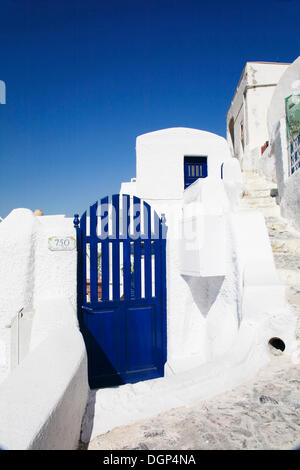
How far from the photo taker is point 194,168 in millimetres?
10734

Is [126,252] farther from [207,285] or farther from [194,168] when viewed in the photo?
[194,168]

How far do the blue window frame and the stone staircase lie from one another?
129 inches

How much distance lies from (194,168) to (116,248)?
7316mm

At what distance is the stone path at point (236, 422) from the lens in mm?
1793

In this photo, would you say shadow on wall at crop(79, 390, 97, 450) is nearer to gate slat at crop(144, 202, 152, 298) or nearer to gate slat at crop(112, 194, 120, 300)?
gate slat at crop(112, 194, 120, 300)

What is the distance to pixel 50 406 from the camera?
1319 millimetres

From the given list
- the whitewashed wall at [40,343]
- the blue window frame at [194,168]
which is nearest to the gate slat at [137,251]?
the whitewashed wall at [40,343]

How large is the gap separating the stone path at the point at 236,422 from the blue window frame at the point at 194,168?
8599 millimetres

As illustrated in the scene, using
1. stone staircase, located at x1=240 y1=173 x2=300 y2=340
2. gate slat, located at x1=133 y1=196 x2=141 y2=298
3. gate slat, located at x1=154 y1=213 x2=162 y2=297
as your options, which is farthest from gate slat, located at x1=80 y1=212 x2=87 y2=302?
stone staircase, located at x1=240 y1=173 x2=300 y2=340

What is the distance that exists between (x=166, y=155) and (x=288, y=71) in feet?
15.1

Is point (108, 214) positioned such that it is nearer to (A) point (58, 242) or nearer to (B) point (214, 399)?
(A) point (58, 242)

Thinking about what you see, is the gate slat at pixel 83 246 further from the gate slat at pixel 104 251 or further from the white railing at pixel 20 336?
the white railing at pixel 20 336

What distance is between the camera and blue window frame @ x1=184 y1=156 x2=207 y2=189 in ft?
35.0

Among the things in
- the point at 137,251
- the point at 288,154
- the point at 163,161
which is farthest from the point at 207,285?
the point at 163,161
